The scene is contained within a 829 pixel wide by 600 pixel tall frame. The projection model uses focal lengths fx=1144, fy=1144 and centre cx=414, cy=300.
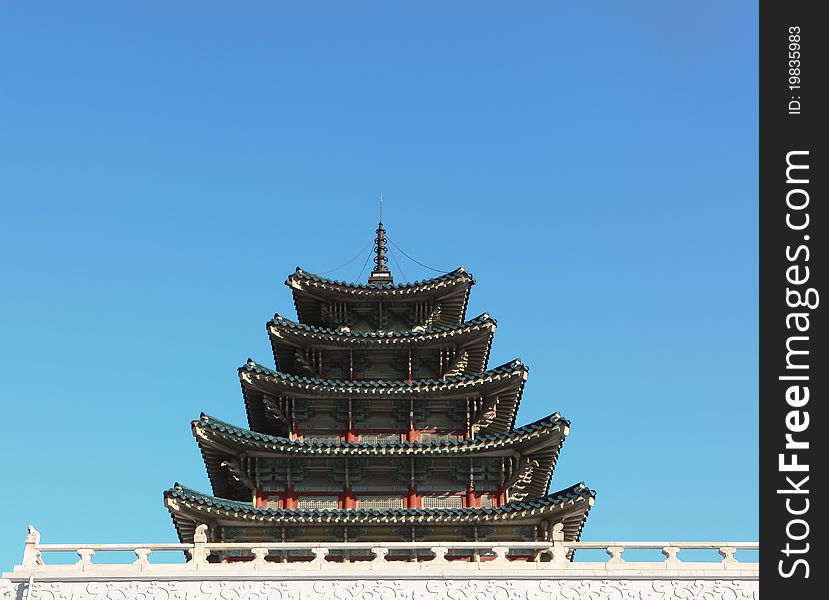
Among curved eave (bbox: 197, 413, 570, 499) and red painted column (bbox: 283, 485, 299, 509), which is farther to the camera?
red painted column (bbox: 283, 485, 299, 509)

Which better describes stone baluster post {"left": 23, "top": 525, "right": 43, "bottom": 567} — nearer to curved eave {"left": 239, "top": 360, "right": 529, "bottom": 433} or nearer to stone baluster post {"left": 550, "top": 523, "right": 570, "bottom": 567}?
→ curved eave {"left": 239, "top": 360, "right": 529, "bottom": 433}

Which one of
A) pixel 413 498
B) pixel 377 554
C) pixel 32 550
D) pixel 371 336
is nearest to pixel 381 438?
pixel 413 498

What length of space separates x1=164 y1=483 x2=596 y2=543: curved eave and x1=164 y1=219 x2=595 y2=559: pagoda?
44 mm

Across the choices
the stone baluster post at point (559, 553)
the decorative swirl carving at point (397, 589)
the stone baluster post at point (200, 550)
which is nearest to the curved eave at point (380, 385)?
the stone baluster post at point (200, 550)

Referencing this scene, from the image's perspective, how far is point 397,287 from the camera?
138ft

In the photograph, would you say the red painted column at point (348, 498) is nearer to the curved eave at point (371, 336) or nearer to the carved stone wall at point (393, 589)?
the curved eave at point (371, 336)

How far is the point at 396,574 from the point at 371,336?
11.3 m

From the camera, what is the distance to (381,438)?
39688mm

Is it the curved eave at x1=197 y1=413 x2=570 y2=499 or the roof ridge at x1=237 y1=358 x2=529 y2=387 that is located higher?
the roof ridge at x1=237 y1=358 x2=529 y2=387

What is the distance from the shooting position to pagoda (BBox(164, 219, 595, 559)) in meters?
35.7

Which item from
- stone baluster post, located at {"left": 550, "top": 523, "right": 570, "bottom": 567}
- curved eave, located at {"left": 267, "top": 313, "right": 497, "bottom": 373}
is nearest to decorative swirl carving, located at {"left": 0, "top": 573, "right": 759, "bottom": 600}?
stone baluster post, located at {"left": 550, "top": 523, "right": 570, "bottom": 567}

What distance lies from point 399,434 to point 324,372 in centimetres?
386

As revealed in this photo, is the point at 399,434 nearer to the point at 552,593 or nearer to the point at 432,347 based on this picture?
the point at 432,347

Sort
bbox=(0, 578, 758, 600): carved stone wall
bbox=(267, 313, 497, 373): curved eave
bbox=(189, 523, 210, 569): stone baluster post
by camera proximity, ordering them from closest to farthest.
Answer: bbox=(0, 578, 758, 600): carved stone wall < bbox=(189, 523, 210, 569): stone baluster post < bbox=(267, 313, 497, 373): curved eave
